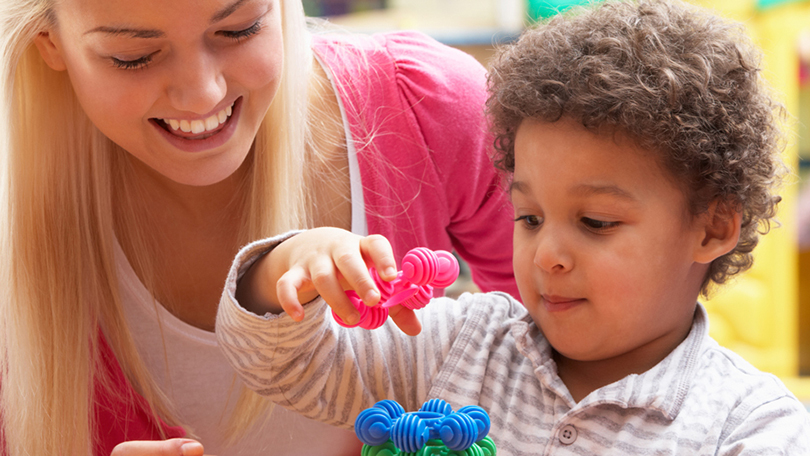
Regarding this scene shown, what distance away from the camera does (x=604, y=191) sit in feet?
2.51

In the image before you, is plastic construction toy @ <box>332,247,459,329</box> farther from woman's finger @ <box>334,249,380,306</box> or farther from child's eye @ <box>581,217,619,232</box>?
child's eye @ <box>581,217,619,232</box>

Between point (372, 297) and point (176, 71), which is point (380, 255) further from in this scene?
point (176, 71)

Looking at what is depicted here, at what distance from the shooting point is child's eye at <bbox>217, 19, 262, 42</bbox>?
87 cm

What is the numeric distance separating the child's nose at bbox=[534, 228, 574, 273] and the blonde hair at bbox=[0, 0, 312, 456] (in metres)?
0.39

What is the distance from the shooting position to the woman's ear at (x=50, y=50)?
2.94 ft

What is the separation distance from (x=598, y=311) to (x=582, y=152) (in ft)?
0.53

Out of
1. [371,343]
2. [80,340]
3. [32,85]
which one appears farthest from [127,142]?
[371,343]

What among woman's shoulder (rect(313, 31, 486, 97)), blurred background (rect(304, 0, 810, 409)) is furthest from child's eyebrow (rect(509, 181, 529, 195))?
blurred background (rect(304, 0, 810, 409))

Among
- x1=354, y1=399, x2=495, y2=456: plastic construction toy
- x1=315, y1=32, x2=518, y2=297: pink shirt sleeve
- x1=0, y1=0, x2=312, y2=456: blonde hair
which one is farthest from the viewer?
x1=315, y1=32, x2=518, y2=297: pink shirt sleeve

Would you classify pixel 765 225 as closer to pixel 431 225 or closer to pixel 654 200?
pixel 654 200

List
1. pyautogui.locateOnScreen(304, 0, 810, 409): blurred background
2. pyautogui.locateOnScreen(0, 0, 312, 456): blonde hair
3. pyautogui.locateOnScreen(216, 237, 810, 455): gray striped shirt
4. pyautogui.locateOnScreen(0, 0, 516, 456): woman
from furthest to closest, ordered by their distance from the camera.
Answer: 1. pyautogui.locateOnScreen(304, 0, 810, 409): blurred background
2. pyautogui.locateOnScreen(0, 0, 312, 456): blonde hair
3. pyautogui.locateOnScreen(0, 0, 516, 456): woman
4. pyautogui.locateOnScreen(216, 237, 810, 455): gray striped shirt

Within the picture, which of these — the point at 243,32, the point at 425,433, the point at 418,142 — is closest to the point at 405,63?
the point at 418,142

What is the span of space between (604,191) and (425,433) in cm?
30

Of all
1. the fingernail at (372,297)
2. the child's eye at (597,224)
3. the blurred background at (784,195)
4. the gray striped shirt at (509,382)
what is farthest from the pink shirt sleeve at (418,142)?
the blurred background at (784,195)
